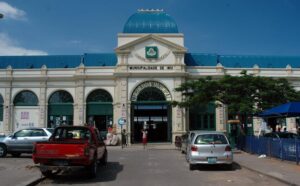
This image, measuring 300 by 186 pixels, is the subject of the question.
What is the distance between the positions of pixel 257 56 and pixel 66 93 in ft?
77.7

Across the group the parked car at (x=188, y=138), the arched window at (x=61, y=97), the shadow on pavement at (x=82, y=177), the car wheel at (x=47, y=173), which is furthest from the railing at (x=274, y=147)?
the arched window at (x=61, y=97)

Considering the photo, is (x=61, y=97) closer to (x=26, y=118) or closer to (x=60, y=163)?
(x=26, y=118)

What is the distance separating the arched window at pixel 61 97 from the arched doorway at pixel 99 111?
2.45 meters

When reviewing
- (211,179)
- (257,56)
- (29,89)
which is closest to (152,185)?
(211,179)

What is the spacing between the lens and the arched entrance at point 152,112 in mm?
40812

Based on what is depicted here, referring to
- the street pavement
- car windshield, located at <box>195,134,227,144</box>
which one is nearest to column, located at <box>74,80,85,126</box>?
the street pavement

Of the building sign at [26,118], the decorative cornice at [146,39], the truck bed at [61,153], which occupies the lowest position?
the truck bed at [61,153]

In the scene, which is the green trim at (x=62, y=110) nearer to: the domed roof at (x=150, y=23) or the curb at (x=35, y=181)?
the domed roof at (x=150, y=23)

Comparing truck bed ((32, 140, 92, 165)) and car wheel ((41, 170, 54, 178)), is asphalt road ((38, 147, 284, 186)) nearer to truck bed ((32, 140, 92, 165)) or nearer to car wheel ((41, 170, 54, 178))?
car wheel ((41, 170, 54, 178))

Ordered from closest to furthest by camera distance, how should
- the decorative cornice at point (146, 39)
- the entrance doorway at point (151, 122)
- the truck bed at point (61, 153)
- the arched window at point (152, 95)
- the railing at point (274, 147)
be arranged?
the truck bed at point (61, 153) < the railing at point (274, 147) < the decorative cornice at point (146, 39) < the arched window at point (152, 95) < the entrance doorway at point (151, 122)

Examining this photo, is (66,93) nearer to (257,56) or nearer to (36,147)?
(257,56)

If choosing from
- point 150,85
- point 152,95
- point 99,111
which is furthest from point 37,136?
point 152,95

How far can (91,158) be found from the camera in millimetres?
13141

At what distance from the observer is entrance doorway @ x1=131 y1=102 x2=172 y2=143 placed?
41531mm
